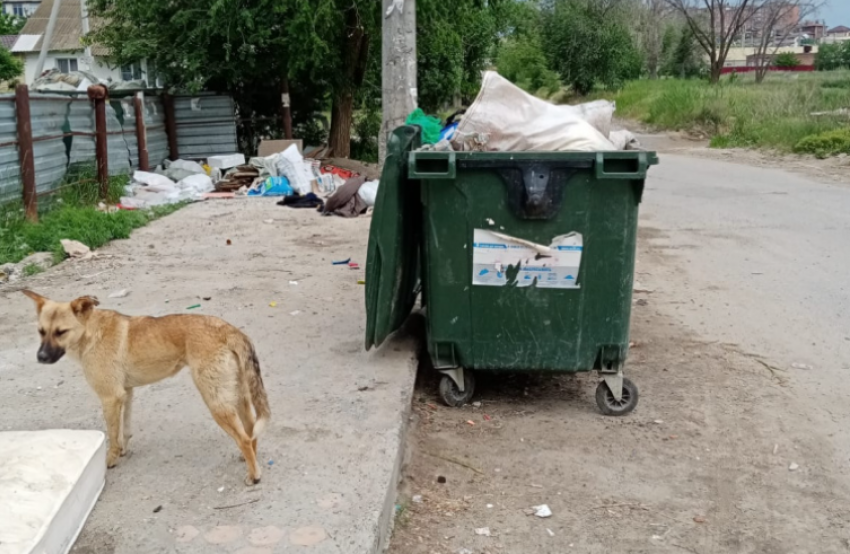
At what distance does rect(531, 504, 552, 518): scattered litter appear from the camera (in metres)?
3.70

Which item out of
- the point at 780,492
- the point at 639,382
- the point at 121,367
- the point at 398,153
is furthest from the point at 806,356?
the point at 121,367

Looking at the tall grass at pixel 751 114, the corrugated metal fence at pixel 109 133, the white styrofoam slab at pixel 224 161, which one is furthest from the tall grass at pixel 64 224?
the tall grass at pixel 751 114

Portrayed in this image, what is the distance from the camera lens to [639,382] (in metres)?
5.22

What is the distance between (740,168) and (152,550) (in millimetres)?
15910

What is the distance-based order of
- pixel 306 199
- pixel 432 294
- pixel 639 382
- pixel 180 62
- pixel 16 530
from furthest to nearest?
pixel 180 62 < pixel 306 199 < pixel 639 382 < pixel 432 294 < pixel 16 530

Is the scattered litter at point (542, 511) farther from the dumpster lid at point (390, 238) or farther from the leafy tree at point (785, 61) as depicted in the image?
the leafy tree at point (785, 61)

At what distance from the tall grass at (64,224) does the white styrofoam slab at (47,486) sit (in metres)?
5.19

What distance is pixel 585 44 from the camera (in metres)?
41.8

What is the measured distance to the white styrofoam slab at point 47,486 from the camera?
273 centimetres

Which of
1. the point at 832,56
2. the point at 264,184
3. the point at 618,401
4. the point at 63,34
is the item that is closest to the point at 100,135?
the point at 264,184

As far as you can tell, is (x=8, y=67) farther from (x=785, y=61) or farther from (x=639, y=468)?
(x=785, y=61)

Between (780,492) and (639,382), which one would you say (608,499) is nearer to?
(780,492)

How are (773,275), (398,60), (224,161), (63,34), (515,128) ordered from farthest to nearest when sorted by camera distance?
(63,34), (224,161), (398,60), (773,275), (515,128)

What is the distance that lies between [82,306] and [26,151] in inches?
288
